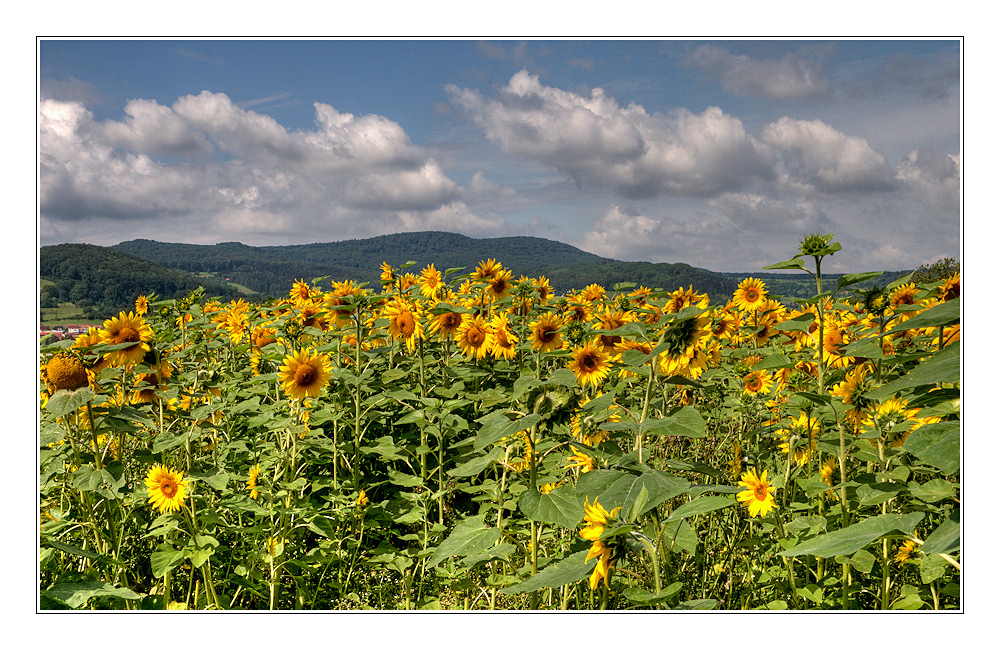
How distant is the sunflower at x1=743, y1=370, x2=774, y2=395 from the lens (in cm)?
354

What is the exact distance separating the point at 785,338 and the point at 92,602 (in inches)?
155

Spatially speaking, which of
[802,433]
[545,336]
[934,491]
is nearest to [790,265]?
[934,491]

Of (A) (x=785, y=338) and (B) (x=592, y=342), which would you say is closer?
(B) (x=592, y=342)

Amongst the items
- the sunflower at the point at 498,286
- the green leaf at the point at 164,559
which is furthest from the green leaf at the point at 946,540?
the sunflower at the point at 498,286

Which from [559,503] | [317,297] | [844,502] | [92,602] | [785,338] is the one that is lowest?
[92,602]

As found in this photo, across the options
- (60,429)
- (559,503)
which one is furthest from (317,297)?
(559,503)

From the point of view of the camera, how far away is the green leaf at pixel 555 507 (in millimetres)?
1526

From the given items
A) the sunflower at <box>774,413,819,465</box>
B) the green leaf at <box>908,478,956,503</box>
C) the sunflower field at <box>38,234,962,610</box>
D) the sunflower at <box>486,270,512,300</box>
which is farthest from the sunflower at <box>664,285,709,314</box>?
the green leaf at <box>908,478,956,503</box>

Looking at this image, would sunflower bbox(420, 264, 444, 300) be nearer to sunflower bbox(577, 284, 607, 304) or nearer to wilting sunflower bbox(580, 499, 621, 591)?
sunflower bbox(577, 284, 607, 304)

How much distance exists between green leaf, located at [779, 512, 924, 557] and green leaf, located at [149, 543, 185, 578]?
6.41ft

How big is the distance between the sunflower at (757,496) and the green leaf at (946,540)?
103cm
